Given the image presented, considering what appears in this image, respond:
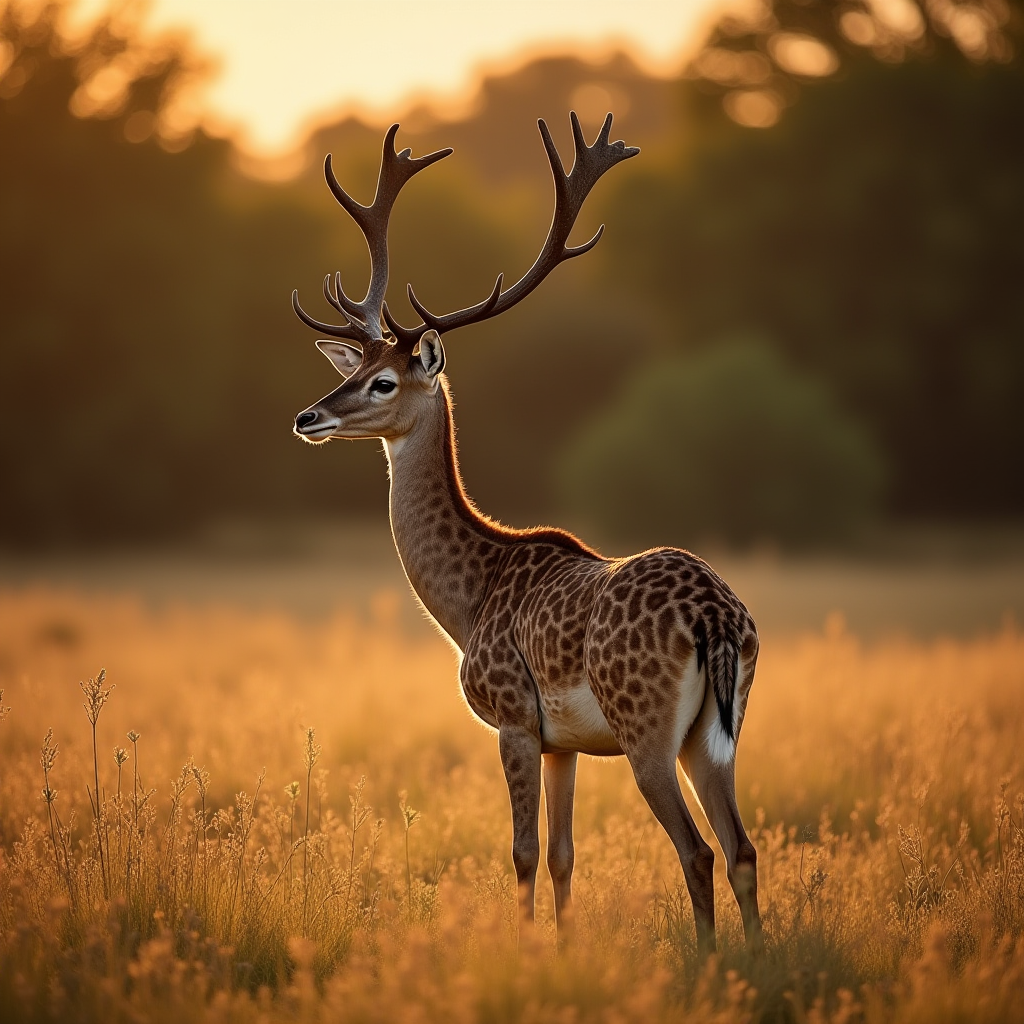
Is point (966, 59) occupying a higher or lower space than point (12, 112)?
higher

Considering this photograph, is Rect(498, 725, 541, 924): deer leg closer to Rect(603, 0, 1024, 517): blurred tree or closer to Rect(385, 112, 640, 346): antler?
Rect(385, 112, 640, 346): antler

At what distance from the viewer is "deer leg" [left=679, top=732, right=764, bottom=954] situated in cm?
516

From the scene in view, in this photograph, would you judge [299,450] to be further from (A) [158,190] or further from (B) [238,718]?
(B) [238,718]

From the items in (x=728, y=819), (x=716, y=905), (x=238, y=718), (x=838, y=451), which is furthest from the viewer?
(x=838, y=451)

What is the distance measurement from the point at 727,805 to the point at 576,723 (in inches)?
27.7

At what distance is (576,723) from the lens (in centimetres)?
→ 565

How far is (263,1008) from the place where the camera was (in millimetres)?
4438

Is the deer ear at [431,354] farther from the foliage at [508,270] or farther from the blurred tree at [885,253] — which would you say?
the blurred tree at [885,253]

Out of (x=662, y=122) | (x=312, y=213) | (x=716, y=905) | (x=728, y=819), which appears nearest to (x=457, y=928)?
(x=728, y=819)

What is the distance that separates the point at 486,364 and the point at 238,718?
2671 cm

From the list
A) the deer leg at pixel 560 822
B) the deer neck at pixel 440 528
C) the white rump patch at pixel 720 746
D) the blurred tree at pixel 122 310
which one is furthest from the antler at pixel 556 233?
the blurred tree at pixel 122 310

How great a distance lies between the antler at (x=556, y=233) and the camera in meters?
6.68

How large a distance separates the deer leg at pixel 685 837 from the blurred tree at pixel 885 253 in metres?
27.4

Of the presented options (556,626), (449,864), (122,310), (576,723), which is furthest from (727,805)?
(122,310)
